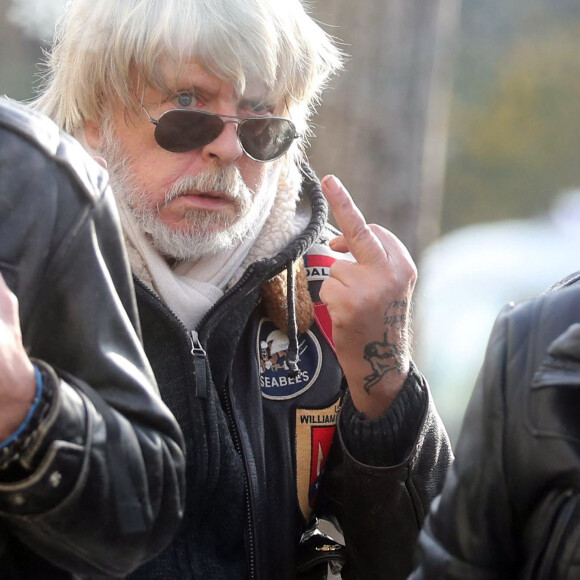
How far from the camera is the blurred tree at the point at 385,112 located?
512 centimetres

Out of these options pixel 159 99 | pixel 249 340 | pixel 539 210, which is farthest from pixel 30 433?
pixel 539 210

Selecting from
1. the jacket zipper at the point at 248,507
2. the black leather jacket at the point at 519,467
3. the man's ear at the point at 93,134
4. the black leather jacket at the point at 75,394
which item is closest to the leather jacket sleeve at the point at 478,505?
the black leather jacket at the point at 519,467

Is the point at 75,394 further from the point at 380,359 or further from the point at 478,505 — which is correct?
the point at 380,359

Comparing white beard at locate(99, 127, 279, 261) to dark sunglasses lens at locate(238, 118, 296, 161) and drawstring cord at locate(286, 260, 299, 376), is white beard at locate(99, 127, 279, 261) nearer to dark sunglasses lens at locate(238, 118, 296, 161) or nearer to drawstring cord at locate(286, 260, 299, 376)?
dark sunglasses lens at locate(238, 118, 296, 161)

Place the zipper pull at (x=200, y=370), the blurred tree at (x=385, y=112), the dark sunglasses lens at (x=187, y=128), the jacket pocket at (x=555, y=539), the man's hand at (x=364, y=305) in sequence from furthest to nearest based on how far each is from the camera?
the blurred tree at (x=385, y=112) < the dark sunglasses lens at (x=187, y=128) < the man's hand at (x=364, y=305) < the zipper pull at (x=200, y=370) < the jacket pocket at (x=555, y=539)

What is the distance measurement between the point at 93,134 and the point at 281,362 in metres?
0.76

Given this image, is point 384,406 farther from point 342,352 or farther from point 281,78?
point 281,78

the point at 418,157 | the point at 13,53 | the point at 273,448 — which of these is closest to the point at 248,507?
the point at 273,448

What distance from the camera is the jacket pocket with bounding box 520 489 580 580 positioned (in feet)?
6.14

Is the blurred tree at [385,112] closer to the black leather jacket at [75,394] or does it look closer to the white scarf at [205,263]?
the white scarf at [205,263]

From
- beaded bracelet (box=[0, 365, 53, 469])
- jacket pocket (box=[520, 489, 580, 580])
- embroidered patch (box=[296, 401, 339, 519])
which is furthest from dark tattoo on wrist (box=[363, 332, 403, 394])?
beaded bracelet (box=[0, 365, 53, 469])

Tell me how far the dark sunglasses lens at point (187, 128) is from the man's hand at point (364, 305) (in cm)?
30

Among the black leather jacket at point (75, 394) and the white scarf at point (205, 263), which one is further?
the white scarf at point (205, 263)

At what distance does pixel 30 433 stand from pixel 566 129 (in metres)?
16.4
